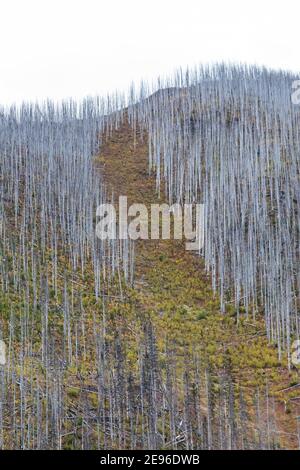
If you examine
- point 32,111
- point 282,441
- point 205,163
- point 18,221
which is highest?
point 32,111

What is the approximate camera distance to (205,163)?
26.8m

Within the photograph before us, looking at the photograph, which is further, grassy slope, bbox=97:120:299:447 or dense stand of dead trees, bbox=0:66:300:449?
grassy slope, bbox=97:120:299:447

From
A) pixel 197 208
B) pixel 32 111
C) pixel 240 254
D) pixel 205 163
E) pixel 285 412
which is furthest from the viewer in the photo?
pixel 32 111

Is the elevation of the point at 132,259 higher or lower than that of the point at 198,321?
higher

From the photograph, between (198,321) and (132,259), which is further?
(132,259)

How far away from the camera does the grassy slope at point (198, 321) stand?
15797 millimetres

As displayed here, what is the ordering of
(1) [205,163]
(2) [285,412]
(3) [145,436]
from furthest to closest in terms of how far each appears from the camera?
(1) [205,163] < (2) [285,412] < (3) [145,436]

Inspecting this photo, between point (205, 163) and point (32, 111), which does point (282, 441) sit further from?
point (32, 111)

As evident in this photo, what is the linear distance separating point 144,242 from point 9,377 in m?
10.7

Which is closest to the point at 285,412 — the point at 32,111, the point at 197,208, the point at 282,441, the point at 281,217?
the point at 282,441

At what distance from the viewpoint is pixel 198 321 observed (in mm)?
18766

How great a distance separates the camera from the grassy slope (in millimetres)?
15797

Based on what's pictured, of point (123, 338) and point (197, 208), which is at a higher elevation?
point (197, 208)

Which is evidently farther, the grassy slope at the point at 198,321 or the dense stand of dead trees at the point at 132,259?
the grassy slope at the point at 198,321
